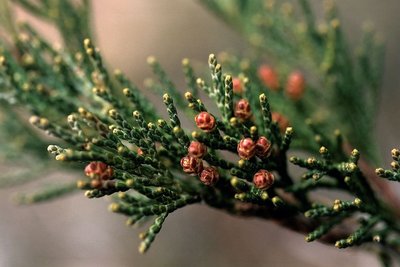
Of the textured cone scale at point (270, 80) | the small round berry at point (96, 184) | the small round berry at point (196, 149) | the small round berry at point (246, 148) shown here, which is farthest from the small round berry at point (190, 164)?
the textured cone scale at point (270, 80)

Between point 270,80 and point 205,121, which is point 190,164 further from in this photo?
point 270,80

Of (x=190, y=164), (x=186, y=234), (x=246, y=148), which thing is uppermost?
(x=186, y=234)

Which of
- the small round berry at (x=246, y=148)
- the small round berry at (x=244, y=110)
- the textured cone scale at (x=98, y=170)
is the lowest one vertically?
the textured cone scale at (x=98, y=170)

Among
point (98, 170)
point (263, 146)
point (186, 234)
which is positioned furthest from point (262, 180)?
point (186, 234)

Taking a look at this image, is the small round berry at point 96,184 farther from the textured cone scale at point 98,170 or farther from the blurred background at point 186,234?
the blurred background at point 186,234

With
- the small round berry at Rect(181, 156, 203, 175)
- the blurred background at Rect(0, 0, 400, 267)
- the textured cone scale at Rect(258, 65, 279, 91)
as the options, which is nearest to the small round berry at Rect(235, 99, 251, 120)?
the small round berry at Rect(181, 156, 203, 175)

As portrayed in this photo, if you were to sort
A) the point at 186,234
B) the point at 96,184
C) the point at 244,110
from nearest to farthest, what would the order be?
the point at 96,184
the point at 244,110
the point at 186,234

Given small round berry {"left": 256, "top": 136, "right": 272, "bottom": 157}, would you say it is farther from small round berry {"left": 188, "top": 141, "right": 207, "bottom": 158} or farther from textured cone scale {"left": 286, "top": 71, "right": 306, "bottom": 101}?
textured cone scale {"left": 286, "top": 71, "right": 306, "bottom": 101}
